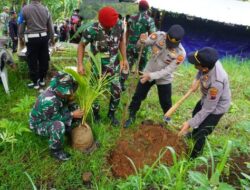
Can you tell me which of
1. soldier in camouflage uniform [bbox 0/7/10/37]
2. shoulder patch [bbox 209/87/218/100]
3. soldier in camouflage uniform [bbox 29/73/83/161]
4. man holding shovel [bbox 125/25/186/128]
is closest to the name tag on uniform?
man holding shovel [bbox 125/25/186/128]

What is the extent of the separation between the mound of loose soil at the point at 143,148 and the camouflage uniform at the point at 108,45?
29.0 inches

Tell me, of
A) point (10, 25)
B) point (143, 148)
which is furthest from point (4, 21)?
point (143, 148)

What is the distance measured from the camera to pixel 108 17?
4184mm

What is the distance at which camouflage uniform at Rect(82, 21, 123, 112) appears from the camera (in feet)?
14.4

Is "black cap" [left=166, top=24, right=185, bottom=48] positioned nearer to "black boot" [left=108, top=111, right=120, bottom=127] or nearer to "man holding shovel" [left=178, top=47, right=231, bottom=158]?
"man holding shovel" [left=178, top=47, right=231, bottom=158]

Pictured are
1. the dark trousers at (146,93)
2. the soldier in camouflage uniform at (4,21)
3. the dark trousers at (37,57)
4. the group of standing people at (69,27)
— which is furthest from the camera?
the group of standing people at (69,27)

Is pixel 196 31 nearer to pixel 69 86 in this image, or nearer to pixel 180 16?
pixel 180 16

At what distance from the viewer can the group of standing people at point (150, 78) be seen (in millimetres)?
3756

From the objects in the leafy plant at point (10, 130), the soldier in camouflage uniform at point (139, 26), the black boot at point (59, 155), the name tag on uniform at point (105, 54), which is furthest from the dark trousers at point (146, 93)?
the leafy plant at point (10, 130)

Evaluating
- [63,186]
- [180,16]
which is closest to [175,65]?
[63,186]

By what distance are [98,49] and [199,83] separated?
4.80 feet

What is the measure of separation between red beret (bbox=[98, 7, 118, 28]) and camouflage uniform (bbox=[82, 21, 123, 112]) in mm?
140

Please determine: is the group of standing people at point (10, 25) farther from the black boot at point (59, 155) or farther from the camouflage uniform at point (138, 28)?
the black boot at point (59, 155)

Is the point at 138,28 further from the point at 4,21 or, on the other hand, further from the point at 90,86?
the point at 4,21
